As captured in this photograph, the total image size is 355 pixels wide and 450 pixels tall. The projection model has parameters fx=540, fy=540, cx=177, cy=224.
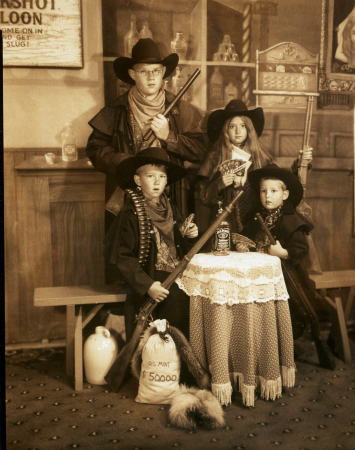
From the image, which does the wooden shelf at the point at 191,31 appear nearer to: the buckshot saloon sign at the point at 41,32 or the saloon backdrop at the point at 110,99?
the saloon backdrop at the point at 110,99

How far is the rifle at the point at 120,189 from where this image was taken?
257 centimetres

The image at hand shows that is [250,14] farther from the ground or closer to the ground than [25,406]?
farther from the ground

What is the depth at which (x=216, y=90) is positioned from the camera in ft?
9.21

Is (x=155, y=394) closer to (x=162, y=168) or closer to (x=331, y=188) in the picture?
(x=162, y=168)

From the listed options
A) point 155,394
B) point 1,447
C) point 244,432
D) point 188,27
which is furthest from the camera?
point 188,27

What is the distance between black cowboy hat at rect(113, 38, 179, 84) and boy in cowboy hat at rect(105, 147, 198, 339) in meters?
0.41

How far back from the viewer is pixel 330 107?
2.83 m

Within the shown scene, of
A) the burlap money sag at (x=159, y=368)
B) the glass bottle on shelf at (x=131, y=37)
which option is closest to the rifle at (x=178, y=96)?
the glass bottle on shelf at (x=131, y=37)

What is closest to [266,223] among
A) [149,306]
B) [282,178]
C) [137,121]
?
[282,178]

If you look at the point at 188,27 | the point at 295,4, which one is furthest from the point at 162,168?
the point at 295,4

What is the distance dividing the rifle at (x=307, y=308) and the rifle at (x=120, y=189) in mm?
668

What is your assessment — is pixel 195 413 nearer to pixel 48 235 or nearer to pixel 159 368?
pixel 159 368

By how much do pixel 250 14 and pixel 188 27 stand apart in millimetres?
315

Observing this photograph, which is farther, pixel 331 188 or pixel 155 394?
pixel 331 188
